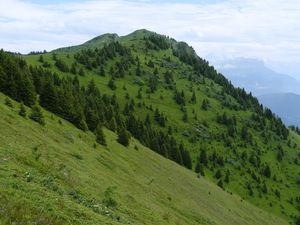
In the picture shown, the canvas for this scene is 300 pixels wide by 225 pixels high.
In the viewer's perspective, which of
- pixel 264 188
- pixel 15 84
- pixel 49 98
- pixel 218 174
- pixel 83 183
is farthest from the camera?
pixel 264 188

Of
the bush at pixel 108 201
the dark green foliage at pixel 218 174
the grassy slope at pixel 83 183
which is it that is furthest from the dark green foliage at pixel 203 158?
the bush at pixel 108 201

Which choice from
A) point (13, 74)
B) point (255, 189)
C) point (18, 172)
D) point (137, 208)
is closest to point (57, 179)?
point (18, 172)

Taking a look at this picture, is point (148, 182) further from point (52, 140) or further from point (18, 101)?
point (18, 101)

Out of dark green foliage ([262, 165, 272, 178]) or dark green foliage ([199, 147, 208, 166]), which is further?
Result: dark green foliage ([262, 165, 272, 178])

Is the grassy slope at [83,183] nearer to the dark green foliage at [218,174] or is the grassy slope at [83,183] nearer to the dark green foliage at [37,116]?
Result: the dark green foliage at [37,116]

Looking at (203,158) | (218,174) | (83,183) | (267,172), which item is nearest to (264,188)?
(267,172)

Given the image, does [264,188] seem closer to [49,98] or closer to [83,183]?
[49,98]

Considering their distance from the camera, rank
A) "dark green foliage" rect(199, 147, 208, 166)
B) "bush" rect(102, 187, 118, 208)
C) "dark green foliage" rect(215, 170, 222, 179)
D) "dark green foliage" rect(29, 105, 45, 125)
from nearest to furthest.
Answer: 1. "bush" rect(102, 187, 118, 208)
2. "dark green foliage" rect(29, 105, 45, 125)
3. "dark green foliage" rect(215, 170, 222, 179)
4. "dark green foliage" rect(199, 147, 208, 166)

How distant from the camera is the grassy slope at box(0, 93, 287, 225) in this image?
22.2 metres

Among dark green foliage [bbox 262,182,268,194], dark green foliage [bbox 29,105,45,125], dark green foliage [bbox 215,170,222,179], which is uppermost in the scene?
dark green foliage [bbox 29,105,45,125]

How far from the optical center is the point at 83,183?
37438 mm

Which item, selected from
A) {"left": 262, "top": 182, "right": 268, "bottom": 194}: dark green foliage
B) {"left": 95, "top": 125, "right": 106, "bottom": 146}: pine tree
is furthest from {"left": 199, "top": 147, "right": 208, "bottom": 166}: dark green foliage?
{"left": 95, "top": 125, "right": 106, "bottom": 146}: pine tree

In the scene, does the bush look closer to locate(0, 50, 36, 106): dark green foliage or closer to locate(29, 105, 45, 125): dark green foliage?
locate(29, 105, 45, 125): dark green foliage

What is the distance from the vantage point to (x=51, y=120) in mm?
61312
